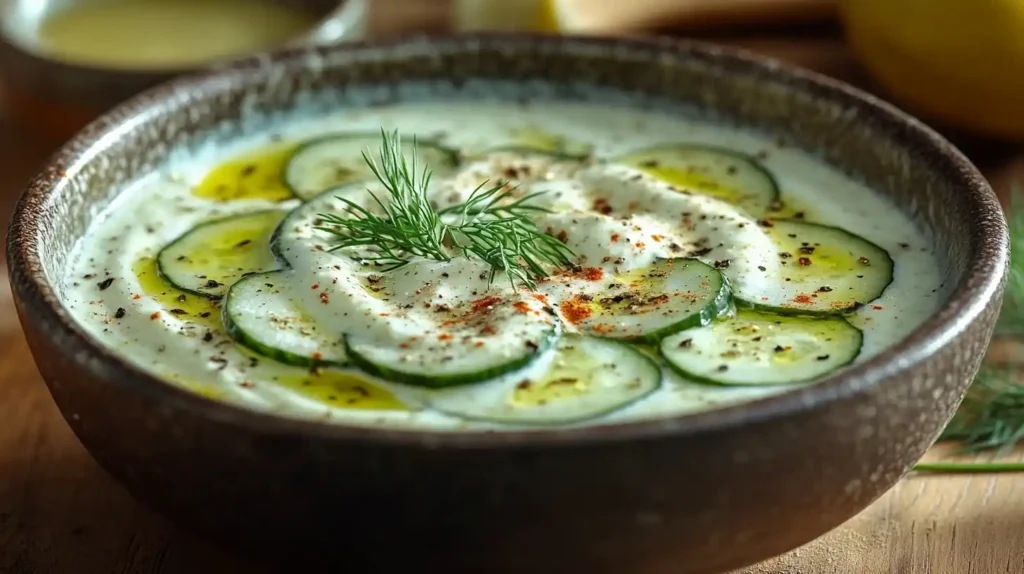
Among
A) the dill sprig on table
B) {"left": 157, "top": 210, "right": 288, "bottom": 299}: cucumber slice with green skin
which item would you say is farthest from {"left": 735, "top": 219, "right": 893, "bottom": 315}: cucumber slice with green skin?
{"left": 157, "top": 210, "right": 288, "bottom": 299}: cucumber slice with green skin

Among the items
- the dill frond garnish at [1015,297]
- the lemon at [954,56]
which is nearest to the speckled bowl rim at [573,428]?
the dill frond garnish at [1015,297]

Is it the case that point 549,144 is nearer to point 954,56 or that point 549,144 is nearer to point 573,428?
point 954,56

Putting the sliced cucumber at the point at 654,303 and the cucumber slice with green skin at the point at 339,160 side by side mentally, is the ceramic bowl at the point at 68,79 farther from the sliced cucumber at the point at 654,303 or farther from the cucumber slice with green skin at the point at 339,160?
the sliced cucumber at the point at 654,303

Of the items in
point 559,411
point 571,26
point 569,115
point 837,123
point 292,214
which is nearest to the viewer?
point 559,411

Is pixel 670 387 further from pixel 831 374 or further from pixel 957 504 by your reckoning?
pixel 957 504

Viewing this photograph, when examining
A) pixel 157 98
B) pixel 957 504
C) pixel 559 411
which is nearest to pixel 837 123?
pixel 957 504
